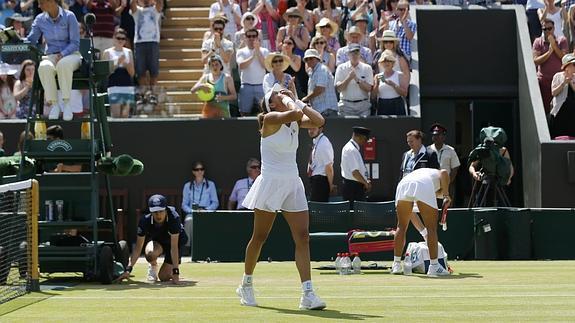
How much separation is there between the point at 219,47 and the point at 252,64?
94 cm

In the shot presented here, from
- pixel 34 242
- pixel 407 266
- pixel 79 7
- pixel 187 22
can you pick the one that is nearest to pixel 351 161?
pixel 407 266

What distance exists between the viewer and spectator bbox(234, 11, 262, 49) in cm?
2294

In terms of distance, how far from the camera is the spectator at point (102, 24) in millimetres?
23906

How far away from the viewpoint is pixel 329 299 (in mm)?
13055

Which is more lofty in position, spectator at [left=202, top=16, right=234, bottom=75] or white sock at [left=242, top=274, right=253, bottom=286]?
spectator at [left=202, top=16, right=234, bottom=75]

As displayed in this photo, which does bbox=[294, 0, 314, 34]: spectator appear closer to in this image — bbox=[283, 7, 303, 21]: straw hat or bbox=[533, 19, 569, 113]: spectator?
bbox=[283, 7, 303, 21]: straw hat

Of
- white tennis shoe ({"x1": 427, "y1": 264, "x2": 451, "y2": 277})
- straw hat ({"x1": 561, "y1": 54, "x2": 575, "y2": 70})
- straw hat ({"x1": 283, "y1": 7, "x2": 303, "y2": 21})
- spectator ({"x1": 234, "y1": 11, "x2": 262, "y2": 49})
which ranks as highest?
straw hat ({"x1": 283, "y1": 7, "x2": 303, "y2": 21})

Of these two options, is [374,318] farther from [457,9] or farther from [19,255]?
[457,9]

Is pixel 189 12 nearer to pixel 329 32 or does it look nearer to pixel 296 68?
pixel 329 32

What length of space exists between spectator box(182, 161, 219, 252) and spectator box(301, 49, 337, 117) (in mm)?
2162

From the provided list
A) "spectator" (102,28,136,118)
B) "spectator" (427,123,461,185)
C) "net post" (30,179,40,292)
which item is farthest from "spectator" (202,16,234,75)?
"net post" (30,179,40,292)

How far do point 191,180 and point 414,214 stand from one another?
6.08 meters

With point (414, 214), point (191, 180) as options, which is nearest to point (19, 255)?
point (414, 214)

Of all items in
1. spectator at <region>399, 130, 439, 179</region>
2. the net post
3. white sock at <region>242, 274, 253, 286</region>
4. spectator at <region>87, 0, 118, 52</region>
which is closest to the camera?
white sock at <region>242, 274, 253, 286</region>
